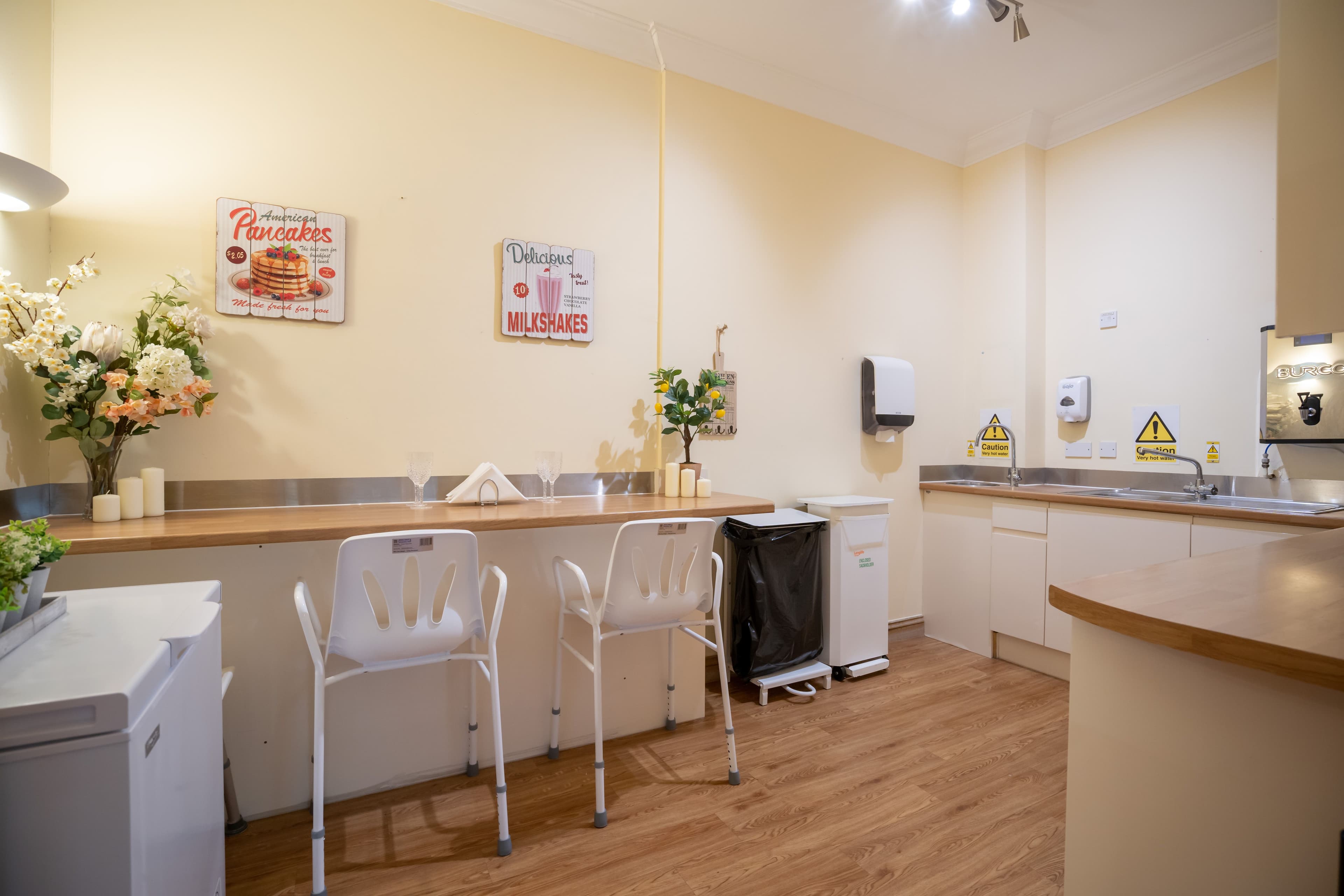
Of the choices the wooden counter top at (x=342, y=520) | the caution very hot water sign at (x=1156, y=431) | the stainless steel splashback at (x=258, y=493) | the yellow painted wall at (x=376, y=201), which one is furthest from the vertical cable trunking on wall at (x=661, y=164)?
the caution very hot water sign at (x=1156, y=431)

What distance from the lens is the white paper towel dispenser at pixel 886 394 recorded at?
3.45 m

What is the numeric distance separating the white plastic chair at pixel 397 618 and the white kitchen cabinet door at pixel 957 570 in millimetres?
2685

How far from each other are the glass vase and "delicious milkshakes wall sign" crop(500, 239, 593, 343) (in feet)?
4.24

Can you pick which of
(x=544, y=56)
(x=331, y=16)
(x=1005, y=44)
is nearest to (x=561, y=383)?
(x=544, y=56)

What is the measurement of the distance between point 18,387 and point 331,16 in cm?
159

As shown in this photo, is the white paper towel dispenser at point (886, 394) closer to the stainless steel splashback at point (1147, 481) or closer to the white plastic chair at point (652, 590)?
the stainless steel splashback at point (1147, 481)

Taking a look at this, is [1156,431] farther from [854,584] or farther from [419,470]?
[419,470]

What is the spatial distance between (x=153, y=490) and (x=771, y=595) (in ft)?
7.57

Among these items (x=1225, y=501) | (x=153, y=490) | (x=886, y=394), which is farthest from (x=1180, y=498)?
(x=153, y=490)

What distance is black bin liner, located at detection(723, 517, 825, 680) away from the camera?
9.27ft

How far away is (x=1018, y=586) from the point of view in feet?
10.6

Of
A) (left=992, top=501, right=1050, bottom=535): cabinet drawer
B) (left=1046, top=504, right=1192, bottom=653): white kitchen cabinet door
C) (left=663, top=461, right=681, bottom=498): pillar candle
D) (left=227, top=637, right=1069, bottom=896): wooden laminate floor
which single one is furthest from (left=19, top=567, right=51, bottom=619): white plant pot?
(left=992, top=501, right=1050, bottom=535): cabinet drawer

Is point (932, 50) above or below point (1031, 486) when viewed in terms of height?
above

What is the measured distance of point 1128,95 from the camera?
10.8 feet
